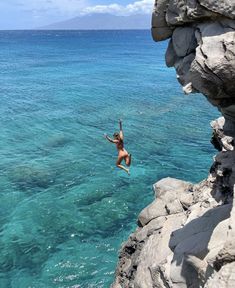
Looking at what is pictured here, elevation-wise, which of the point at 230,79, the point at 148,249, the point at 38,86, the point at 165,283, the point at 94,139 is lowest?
the point at 38,86

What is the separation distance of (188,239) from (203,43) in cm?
681

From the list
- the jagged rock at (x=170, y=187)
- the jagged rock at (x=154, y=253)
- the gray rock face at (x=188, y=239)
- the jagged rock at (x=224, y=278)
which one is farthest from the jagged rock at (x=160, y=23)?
the jagged rock at (x=170, y=187)

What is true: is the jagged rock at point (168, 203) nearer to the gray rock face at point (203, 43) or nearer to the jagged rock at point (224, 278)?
the gray rock face at point (203, 43)

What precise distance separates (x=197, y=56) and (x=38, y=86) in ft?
201

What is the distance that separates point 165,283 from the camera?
13695 mm

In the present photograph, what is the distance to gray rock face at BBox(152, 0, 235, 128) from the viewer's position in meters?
10.7

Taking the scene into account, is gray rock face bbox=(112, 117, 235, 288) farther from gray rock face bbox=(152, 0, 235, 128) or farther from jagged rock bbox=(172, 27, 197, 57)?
jagged rock bbox=(172, 27, 197, 57)

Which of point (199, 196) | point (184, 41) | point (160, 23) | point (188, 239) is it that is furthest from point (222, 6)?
point (199, 196)

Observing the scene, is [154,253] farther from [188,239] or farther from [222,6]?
[222,6]

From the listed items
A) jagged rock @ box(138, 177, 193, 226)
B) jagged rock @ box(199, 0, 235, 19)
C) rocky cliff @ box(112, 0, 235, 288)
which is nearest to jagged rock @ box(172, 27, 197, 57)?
rocky cliff @ box(112, 0, 235, 288)

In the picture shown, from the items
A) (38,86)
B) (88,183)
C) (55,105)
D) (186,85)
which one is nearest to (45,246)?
(88,183)

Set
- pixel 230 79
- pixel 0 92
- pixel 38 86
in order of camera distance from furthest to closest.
→ pixel 38 86 < pixel 0 92 < pixel 230 79

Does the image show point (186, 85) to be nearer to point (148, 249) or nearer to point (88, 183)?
point (148, 249)

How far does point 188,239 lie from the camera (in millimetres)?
14102
